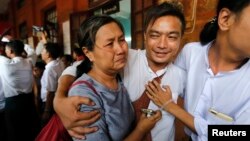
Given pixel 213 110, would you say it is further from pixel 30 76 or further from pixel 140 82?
pixel 30 76

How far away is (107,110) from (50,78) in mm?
2516

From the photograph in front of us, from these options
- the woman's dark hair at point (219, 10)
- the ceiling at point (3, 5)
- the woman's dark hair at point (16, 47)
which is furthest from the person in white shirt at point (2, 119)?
the ceiling at point (3, 5)

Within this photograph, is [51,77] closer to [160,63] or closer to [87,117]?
[160,63]

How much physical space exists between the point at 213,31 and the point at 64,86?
0.74 metres

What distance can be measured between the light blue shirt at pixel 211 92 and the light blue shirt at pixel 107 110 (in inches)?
11.1

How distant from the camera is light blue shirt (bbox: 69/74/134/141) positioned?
0.91 m

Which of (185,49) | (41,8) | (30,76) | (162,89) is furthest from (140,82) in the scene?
(41,8)

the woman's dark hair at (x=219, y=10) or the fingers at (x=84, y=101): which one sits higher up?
the woman's dark hair at (x=219, y=10)

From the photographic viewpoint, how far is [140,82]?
113 cm

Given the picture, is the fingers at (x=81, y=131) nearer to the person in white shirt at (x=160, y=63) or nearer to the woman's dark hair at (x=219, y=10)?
the person in white shirt at (x=160, y=63)

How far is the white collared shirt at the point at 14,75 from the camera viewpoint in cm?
295

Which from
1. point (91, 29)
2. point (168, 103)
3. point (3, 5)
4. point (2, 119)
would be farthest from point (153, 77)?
point (3, 5)

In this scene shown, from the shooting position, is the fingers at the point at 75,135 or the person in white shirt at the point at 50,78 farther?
the person in white shirt at the point at 50,78

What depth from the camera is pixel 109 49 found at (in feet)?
3.21
